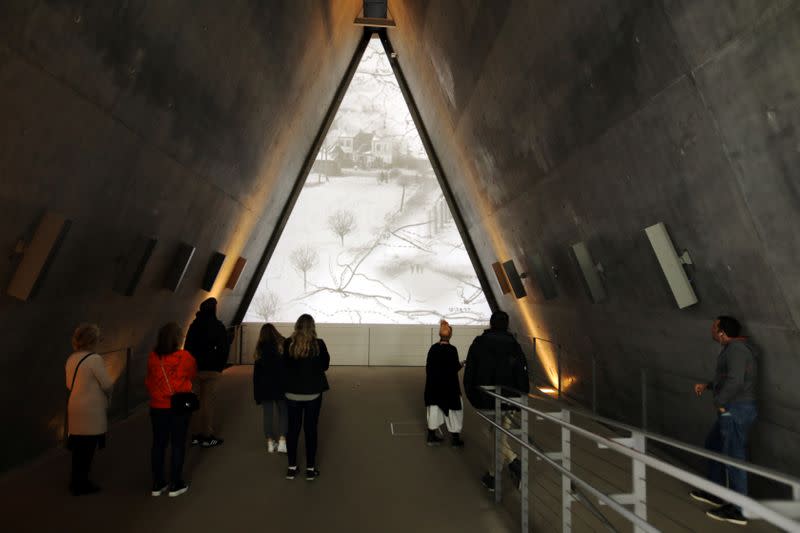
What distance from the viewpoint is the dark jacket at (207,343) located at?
516 cm

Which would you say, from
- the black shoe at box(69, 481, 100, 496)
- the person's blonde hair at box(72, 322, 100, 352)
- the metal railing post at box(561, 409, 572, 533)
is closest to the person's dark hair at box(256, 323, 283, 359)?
the person's blonde hair at box(72, 322, 100, 352)

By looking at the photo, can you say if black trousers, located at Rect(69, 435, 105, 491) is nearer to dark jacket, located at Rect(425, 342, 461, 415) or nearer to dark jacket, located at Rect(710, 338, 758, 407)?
dark jacket, located at Rect(425, 342, 461, 415)

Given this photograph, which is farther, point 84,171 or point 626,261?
point 626,261

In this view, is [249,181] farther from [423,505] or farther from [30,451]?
[423,505]

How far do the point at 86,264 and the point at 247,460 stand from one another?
2174 millimetres

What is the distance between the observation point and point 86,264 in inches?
170

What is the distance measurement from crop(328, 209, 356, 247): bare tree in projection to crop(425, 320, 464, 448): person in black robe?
6459 millimetres

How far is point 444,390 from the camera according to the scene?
16.8 feet

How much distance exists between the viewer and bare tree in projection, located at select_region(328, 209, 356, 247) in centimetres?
1144

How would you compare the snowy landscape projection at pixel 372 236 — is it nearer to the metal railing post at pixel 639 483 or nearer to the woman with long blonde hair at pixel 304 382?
the woman with long blonde hair at pixel 304 382

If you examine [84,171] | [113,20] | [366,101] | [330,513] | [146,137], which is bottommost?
[330,513]

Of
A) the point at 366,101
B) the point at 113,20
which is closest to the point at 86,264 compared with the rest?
the point at 113,20

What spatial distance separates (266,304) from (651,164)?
29.7 feet

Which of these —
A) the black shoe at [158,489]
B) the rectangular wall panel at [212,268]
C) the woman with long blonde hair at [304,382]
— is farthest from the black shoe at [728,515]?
the rectangular wall panel at [212,268]
